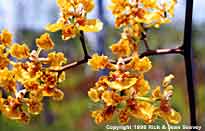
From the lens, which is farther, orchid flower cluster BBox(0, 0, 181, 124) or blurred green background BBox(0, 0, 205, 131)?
blurred green background BBox(0, 0, 205, 131)

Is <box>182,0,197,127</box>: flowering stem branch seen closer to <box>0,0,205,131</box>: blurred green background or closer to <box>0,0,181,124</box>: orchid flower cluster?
<box>0,0,181,124</box>: orchid flower cluster

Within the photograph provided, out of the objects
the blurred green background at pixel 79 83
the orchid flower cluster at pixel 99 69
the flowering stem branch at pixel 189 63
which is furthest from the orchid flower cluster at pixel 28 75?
the blurred green background at pixel 79 83

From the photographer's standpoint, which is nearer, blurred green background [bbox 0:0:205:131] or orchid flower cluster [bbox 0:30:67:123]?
orchid flower cluster [bbox 0:30:67:123]

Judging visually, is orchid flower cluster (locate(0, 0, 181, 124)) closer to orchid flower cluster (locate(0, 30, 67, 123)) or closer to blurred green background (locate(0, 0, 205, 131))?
orchid flower cluster (locate(0, 30, 67, 123))

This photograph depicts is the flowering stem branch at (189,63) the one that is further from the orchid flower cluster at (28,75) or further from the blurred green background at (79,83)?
the blurred green background at (79,83)

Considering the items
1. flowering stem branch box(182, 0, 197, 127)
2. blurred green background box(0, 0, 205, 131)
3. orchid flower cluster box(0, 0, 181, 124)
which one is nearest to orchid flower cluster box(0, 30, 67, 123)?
orchid flower cluster box(0, 0, 181, 124)

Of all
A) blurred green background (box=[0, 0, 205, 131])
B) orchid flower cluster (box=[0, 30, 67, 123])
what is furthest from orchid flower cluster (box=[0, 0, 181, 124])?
blurred green background (box=[0, 0, 205, 131])

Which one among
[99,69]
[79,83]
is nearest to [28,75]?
[99,69]

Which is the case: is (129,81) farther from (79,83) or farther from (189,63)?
(79,83)

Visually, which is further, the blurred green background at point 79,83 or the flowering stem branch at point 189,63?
the blurred green background at point 79,83

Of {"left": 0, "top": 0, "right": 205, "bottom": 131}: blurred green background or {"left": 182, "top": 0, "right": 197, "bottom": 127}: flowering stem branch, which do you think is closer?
{"left": 182, "top": 0, "right": 197, "bottom": 127}: flowering stem branch
